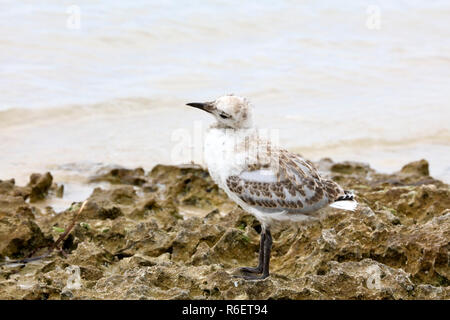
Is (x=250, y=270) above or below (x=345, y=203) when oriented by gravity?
below

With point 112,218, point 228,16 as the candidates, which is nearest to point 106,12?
point 228,16

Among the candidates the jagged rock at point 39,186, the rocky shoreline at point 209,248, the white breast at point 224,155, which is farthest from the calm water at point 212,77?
the white breast at point 224,155

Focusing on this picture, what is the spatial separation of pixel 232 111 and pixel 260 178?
62 centimetres

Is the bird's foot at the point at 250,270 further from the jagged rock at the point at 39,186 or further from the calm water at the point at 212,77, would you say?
the calm water at the point at 212,77

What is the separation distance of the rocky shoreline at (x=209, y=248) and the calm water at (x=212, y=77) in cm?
207

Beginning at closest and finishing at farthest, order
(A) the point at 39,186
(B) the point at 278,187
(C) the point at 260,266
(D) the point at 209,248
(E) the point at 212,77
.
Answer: (B) the point at 278,187 → (C) the point at 260,266 → (D) the point at 209,248 → (A) the point at 39,186 → (E) the point at 212,77

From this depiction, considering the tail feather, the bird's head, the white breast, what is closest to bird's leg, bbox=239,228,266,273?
the white breast

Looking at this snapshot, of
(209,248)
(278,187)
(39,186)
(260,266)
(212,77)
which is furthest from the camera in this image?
(212,77)

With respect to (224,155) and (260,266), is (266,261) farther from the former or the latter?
(224,155)

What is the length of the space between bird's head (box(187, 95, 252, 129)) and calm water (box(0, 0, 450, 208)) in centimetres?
451

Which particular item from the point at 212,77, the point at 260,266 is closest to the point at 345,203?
the point at 260,266

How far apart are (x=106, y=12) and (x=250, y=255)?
12873 millimetres

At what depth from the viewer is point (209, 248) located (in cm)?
693

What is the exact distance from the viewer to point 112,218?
8641 millimetres
